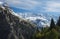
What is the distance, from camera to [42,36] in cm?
7775

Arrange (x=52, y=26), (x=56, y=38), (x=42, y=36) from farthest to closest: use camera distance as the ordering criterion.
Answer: (x=52, y=26) → (x=42, y=36) → (x=56, y=38)

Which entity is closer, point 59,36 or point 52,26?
point 59,36

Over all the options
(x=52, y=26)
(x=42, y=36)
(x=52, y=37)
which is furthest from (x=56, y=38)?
(x=52, y=26)

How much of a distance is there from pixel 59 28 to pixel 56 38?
826cm

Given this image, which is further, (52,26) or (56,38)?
(52,26)

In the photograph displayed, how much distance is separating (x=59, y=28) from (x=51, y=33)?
20.3 ft

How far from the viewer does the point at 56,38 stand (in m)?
71.1

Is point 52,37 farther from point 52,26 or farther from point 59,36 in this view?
point 52,26

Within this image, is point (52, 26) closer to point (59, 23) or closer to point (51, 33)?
point (59, 23)

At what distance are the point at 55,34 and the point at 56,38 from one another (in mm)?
1544

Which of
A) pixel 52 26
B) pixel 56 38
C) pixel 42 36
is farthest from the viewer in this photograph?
pixel 52 26

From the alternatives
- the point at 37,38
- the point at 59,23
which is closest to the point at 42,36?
the point at 37,38

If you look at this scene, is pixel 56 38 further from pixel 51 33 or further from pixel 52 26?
pixel 52 26

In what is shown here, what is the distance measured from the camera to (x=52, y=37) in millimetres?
72188
